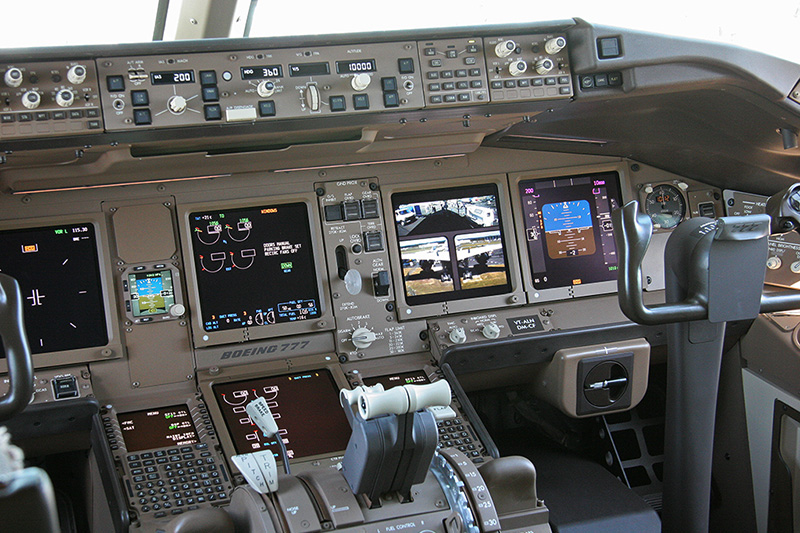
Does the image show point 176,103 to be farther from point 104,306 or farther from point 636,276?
point 636,276

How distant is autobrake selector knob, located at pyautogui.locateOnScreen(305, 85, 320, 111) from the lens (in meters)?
2.40

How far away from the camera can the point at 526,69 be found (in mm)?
2570

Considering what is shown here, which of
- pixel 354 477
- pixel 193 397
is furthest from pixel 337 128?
pixel 354 477

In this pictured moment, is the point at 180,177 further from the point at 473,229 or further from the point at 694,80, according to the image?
the point at 694,80

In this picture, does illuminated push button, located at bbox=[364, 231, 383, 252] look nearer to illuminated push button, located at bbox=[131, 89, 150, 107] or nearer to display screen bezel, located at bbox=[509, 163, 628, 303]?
display screen bezel, located at bbox=[509, 163, 628, 303]

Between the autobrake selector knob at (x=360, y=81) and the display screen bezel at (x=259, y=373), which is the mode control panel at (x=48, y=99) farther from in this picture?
the display screen bezel at (x=259, y=373)

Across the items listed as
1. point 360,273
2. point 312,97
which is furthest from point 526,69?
point 360,273

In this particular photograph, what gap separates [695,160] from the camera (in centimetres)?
320

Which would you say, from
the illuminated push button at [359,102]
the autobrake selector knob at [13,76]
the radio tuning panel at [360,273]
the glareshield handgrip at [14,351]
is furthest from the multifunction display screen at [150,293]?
the glareshield handgrip at [14,351]

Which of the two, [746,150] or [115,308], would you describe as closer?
[115,308]

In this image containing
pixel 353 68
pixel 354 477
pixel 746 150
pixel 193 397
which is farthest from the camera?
pixel 746 150

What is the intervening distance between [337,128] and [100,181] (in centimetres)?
87

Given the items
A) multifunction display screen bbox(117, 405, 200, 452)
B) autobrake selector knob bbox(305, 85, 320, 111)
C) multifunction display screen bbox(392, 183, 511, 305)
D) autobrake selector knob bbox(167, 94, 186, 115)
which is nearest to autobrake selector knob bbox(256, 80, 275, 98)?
autobrake selector knob bbox(305, 85, 320, 111)

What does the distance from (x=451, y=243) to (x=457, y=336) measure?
39 cm
